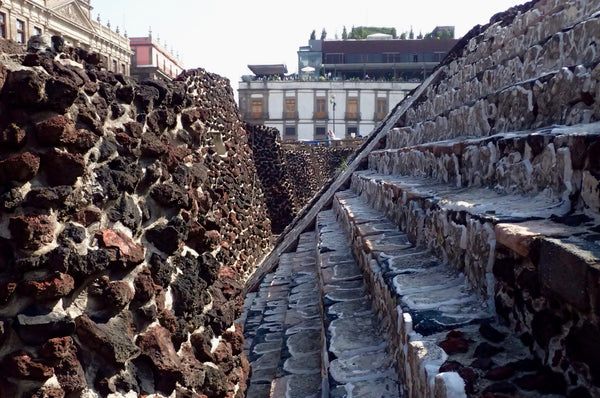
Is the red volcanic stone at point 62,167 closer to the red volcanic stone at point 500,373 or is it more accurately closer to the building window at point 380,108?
the red volcanic stone at point 500,373

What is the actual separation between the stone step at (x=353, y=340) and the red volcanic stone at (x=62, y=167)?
1.13 metres

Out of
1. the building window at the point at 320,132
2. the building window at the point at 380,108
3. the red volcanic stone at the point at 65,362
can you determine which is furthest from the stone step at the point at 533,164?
the building window at the point at 380,108

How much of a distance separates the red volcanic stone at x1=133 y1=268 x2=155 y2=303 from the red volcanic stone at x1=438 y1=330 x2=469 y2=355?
1110 mm

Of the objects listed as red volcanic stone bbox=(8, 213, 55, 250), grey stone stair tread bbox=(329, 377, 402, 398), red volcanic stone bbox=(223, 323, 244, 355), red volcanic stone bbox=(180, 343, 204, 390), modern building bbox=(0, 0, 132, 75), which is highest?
modern building bbox=(0, 0, 132, 75)

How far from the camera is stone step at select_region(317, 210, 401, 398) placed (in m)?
1.85

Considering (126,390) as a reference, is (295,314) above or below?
below

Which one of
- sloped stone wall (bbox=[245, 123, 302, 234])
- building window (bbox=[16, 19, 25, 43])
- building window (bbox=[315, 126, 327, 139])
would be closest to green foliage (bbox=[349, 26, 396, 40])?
building window (bbox=[315, 126, 327, 139])

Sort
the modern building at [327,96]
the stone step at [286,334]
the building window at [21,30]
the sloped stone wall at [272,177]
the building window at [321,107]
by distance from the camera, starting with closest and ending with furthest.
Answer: the stone step at [286,334] → the sloped stone wall at [272,177] → the building window at [21,30] → the modern building at [327,96] → the building window at [321,107]

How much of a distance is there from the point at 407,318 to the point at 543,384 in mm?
512

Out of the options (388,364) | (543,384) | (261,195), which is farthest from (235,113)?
(543,384)

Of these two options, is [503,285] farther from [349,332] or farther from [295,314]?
[295,314]

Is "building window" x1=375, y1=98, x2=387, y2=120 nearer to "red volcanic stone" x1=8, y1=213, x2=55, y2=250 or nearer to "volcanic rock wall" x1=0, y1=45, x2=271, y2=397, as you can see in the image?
"volcanic rock wall" x1=0, y1=45, x2=271, y2=397

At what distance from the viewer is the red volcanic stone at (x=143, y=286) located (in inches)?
78.6

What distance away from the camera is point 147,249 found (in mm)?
2164
